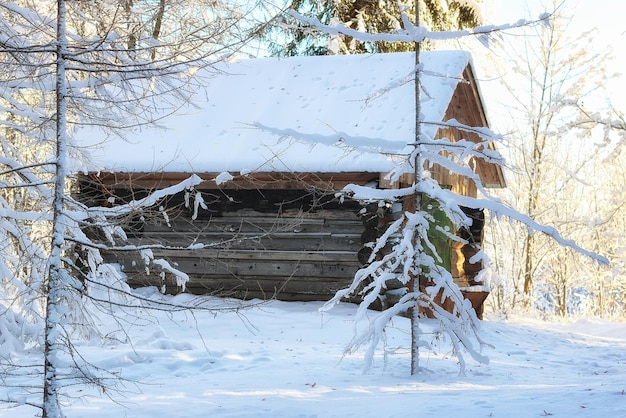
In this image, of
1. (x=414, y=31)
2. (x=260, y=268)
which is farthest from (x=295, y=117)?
(x=414, y=31)

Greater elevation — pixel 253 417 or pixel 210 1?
pixel 210 1

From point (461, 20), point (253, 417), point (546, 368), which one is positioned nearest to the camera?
point (253, 417)

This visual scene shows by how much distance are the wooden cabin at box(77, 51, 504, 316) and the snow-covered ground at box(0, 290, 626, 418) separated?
0.74 meters

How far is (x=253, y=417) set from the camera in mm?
5445

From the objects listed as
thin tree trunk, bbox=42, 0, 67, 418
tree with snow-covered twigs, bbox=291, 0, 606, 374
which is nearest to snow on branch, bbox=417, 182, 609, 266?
tree with snow-covered twigs, bbox=291, 0, 606, 374

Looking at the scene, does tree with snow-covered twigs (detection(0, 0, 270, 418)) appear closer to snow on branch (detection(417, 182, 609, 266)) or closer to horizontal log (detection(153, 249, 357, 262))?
snow on branch (detection(417, 182, 609, 266))

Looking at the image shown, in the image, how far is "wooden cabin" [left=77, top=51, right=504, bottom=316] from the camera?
429 inches

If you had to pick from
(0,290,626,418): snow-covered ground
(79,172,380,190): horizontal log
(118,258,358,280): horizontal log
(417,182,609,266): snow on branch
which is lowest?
(0,290,626,418): snow-covered ground

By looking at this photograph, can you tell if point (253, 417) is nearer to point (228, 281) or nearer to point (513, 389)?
point (513, 389)

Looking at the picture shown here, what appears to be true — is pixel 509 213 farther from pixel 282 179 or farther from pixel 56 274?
pixel 282 179

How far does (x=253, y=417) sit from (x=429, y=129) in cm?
627

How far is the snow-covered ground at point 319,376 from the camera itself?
5.49m

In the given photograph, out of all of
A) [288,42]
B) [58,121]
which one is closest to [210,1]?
[58,121]

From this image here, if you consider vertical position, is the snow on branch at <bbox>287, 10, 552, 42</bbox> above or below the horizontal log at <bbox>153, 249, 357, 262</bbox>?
above
